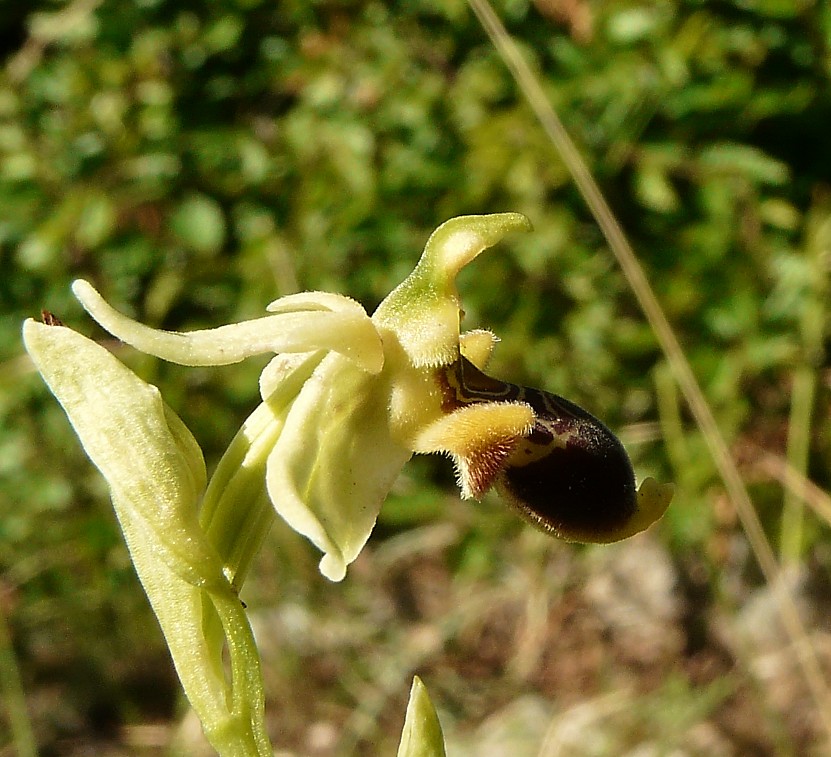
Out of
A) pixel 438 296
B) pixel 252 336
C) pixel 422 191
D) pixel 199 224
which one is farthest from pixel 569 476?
pixel 199 224

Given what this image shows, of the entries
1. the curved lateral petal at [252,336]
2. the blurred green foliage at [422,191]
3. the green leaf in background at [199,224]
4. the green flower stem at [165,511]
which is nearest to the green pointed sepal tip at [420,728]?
the green flower stem at [165,511]

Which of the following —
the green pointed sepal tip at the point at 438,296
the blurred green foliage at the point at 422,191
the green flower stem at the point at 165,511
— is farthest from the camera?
the blurred green foliage at the point at 422,191

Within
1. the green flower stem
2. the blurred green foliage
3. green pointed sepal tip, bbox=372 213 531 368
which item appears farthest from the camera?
the blurred green foliage

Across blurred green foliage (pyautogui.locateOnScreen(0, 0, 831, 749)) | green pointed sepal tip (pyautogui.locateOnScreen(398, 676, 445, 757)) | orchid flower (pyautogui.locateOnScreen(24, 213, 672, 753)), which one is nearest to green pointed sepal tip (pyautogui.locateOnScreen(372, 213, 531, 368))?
orchid flower (pyautogui.locateOnScreen(24, 213, 672, 753))

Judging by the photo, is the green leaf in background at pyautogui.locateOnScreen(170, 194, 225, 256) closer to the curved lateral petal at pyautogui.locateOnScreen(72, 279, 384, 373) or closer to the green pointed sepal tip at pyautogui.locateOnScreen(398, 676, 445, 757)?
the curved lateral petal at pyautogui.locateOnScreen(72, 279, 384, 373)

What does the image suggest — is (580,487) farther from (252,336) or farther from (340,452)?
(252,336)

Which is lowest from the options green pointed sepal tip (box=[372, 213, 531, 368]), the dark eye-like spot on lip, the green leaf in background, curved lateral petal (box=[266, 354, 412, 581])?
the green leaf in background

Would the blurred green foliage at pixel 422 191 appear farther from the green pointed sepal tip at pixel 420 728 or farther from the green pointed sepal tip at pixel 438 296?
the green pointed sepal tip at pixel 420 728
